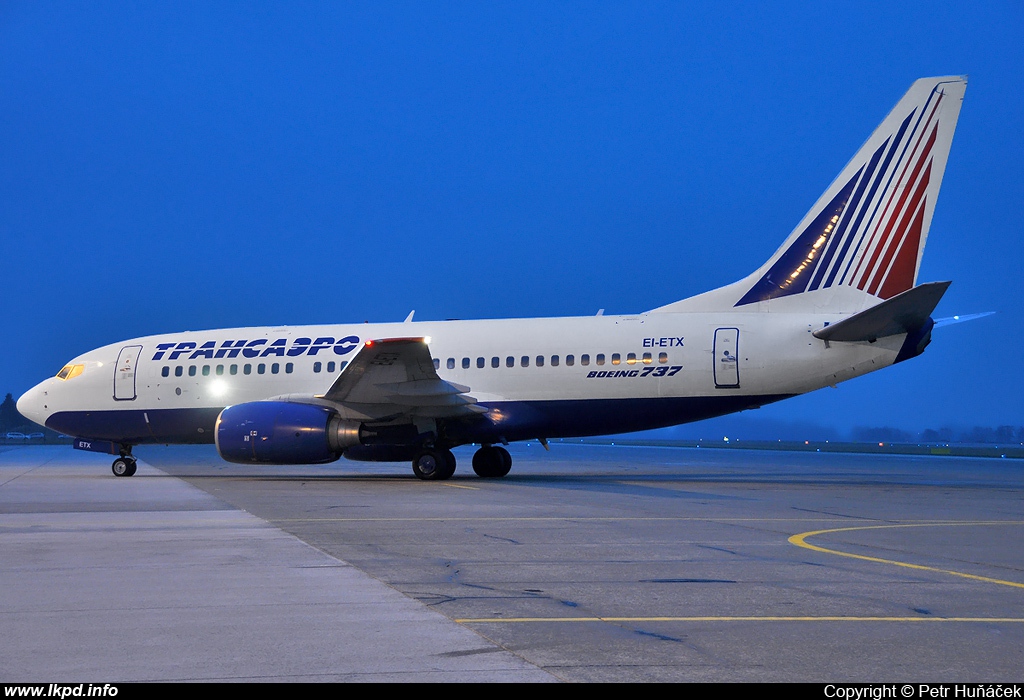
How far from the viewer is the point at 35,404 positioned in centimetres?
2745

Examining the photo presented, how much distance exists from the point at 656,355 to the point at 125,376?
13.9m

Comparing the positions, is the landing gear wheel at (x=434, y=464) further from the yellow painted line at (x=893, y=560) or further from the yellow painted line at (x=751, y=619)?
the yellow painted line at (x=751, y=619)

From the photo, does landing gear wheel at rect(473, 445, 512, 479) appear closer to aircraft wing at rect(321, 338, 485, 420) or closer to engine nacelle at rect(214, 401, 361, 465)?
aircraft wing at rect(321, 338, 485, 420)

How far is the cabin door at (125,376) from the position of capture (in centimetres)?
2650

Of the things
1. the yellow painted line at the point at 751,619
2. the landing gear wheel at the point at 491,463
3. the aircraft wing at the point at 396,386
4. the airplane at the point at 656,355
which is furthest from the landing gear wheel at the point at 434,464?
the yellow painted line at the point at 751,619

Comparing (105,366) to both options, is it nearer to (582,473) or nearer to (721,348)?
(582,473)

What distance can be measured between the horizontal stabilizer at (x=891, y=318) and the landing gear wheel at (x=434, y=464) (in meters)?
8.64

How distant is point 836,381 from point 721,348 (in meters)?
2.61

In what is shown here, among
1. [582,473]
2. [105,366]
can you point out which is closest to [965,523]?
[582,473]

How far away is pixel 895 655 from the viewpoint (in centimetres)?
541

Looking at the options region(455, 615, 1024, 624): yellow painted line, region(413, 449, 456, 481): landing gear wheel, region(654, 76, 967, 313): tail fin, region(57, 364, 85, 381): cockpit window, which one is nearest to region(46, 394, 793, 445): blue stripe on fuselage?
region(413, 449, 456, 481): landing gear wheel

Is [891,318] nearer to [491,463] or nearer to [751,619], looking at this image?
[491,463]

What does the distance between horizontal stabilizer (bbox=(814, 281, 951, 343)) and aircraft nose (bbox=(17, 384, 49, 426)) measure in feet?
65.5

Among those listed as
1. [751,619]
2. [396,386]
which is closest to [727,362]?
[396,386]
